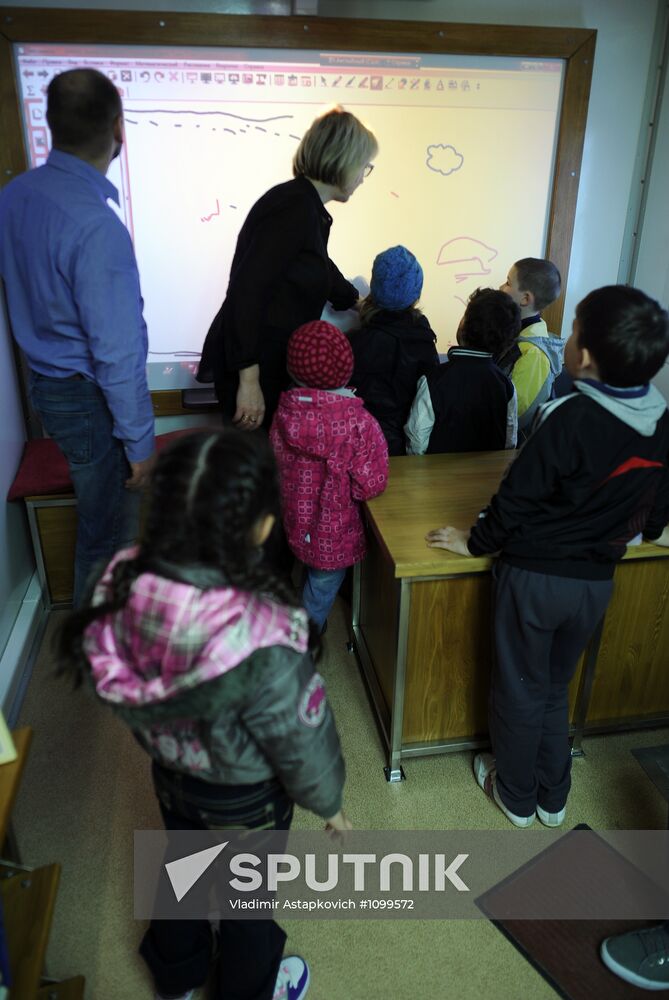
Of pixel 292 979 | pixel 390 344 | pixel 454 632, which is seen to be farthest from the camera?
pixel 390 344

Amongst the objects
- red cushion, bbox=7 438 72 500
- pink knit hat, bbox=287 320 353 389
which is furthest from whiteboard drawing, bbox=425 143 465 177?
red cushion, bbox=7 438 72 500

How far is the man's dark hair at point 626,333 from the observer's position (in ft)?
4.12

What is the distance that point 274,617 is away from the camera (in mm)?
926

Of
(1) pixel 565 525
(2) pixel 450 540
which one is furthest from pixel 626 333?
(2) pixel 450 540

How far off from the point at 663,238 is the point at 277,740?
262 cm

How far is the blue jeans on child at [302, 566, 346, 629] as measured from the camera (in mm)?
1990

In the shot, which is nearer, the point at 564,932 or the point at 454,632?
the point at 564,932

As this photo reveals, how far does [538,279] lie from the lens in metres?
2.35

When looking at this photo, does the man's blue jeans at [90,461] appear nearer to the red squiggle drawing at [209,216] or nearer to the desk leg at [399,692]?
the desk leg at [399,692]

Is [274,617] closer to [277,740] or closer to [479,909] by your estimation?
[277,740]

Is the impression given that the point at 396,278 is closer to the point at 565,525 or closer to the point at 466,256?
the point at 565,525

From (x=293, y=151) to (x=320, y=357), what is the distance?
4.39 ft

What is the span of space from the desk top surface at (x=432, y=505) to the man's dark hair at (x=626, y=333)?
492 mm

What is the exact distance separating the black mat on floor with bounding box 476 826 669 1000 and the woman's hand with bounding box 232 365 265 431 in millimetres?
1302
